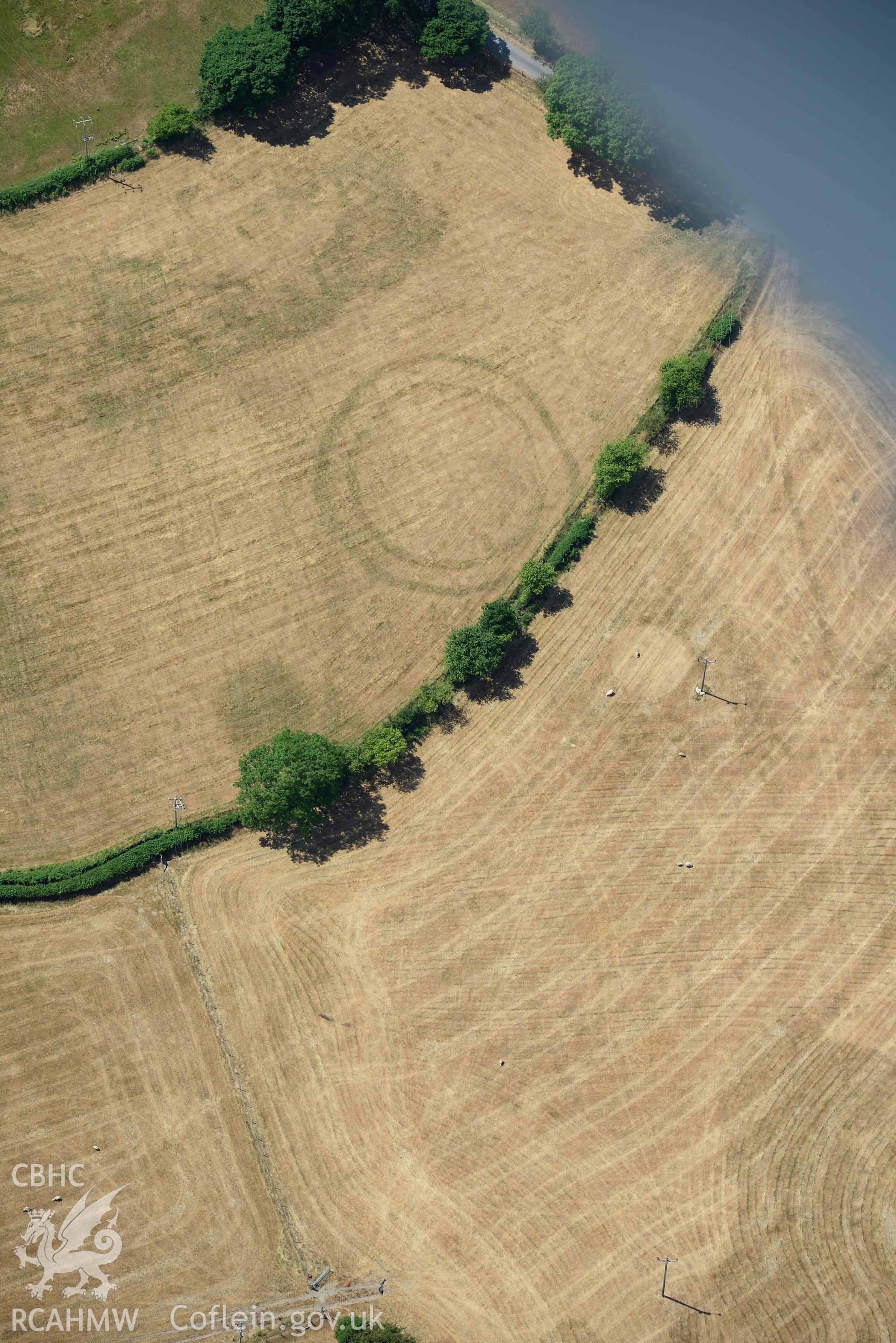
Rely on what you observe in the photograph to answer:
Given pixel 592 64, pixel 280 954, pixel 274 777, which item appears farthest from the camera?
pixel 592 64

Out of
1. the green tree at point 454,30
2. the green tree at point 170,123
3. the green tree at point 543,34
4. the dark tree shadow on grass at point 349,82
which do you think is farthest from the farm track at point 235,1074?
the green tree at point 543,34

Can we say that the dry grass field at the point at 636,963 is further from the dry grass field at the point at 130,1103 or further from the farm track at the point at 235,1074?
the dry grass field at the point at 130,1103

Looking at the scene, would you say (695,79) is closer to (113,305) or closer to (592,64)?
(592,64)

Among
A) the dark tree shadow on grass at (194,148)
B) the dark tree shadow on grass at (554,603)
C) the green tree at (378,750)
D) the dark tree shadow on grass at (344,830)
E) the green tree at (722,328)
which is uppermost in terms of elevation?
the green tree at (722,328)

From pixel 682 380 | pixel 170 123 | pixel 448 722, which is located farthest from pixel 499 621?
pixel 170 123

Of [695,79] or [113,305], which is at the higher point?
[695,79]

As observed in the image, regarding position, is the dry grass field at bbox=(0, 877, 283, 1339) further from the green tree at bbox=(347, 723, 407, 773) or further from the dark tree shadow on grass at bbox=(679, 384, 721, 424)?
the dark tree shadow on grass at bbox=(679, 384, 721, 424)

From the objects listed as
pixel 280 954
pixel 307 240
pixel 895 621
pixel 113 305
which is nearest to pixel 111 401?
pixel 113 305

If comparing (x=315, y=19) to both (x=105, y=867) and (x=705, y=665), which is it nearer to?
(x=705, y=665)
